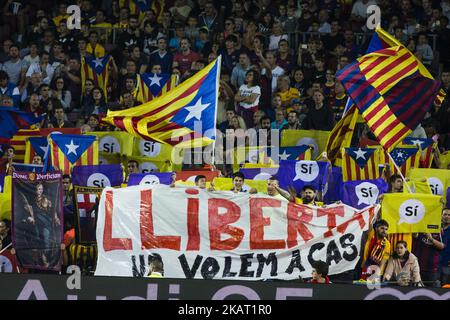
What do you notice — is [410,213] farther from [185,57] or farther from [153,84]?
[185,57]

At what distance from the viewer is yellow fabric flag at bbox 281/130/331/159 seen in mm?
19781

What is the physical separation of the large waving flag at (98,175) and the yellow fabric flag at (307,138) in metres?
2.75

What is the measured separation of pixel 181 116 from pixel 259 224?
303 cm

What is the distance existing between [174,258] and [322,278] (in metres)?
2.08

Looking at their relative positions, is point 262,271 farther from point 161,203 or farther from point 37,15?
point 37,15

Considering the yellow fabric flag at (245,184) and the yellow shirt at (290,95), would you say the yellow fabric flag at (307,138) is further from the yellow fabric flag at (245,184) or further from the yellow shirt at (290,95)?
the yellow fabric flag at (245,184)

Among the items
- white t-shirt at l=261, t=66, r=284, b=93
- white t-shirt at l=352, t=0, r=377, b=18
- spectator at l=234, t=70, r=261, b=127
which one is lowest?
spectator at l=234, t=70, r=261, b=127

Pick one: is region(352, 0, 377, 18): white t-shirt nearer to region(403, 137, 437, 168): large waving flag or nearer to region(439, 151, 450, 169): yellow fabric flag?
region(439, 151, 450, 169): yellow fabric flag

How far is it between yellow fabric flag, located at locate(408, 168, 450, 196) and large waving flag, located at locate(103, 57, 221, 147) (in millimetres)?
2809

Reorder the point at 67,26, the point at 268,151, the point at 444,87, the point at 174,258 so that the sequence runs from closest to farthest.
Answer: the point at 174,258
the point at 268,151
the point at 444,87
the point at 67,26

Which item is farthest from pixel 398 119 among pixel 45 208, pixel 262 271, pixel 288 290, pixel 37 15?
pixel 37 15

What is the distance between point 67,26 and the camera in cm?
2428

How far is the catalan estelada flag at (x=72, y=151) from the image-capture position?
1911cm

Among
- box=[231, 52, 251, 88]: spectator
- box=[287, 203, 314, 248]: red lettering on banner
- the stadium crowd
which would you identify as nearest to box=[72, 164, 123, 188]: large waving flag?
the stadium crowd
